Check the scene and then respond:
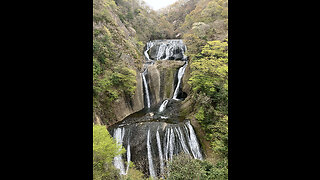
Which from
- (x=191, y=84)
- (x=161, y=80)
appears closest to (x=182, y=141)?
(x=191, y=84)

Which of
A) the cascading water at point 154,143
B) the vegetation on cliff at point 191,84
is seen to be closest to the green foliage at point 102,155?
the vegetation on cliff at point 191,84

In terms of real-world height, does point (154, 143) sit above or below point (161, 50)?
below

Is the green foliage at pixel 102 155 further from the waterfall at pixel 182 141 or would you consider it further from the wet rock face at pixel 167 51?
the wet rock face at pixel 167 51

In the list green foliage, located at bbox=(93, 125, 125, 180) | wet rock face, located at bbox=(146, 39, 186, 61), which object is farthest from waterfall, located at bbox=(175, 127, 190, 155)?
wet rock face, located at bbox=(146, 39, 186, 61)

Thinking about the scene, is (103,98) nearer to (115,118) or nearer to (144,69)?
(115,118)

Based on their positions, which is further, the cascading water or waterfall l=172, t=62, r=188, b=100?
waterfall l=172, t=62, r=188, b=100

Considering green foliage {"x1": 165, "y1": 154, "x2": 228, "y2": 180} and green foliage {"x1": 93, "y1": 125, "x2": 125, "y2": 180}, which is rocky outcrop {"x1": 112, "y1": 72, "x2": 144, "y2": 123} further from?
green foliage {"x1": 165, "y1": 154, "x2": 228, "y2": 180}

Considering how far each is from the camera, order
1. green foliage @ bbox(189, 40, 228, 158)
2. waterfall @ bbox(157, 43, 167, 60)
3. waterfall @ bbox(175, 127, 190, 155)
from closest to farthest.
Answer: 1. waterfall @ bbox(175, 127, 190, 155)
2. green foliage @ bbox(189, 40, 228, 158)
3. waterfall @ bbox(157, 43, 167, 60)

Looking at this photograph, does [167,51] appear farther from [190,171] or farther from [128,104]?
[190,171]

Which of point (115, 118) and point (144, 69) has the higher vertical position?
point (144, 69)

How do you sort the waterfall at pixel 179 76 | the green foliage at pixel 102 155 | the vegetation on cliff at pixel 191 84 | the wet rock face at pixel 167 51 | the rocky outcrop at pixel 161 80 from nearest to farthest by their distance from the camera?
1. the green foliage at pixel 102 155
2. the vegetation on cliff at pixel 191 84
3. the waterfall at pixel 179 76
4. the rocky outcrop at pixel 161 80
5. the wet rock face at pixel 167 51
